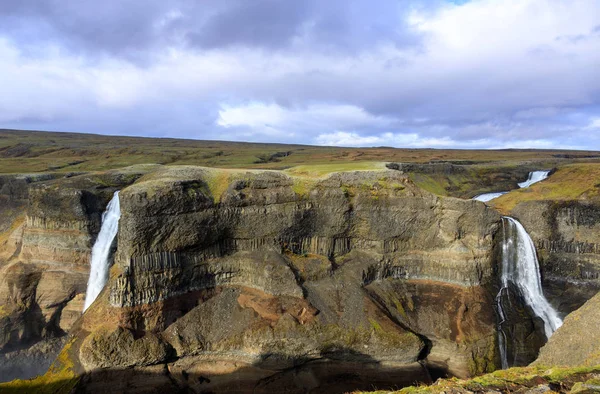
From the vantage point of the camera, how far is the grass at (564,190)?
42219mm

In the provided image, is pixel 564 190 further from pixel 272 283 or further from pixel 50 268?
pixel 50 268

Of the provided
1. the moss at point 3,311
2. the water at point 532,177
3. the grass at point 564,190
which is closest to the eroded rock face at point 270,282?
the moss at point 3,311

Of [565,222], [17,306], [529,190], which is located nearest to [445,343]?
[565,222]

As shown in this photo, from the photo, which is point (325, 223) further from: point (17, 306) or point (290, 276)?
point (17, 306)

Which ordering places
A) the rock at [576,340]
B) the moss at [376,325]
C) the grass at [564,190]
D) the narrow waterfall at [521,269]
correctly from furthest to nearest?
1. the grass at [564,190]
2. the narrow waterfall at [521,269]
3. the moss at [376,325]
4. the rock at [576,340]

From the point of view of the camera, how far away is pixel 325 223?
3344 cm

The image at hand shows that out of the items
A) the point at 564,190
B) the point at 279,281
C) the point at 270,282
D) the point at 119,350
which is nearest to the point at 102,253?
the point at 119,350

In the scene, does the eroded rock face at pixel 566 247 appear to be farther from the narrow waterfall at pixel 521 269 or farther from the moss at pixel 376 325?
the moss at pixel 376 325

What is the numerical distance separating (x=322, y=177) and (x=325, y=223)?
4505mm

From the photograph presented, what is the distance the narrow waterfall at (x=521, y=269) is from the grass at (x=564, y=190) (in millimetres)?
8833

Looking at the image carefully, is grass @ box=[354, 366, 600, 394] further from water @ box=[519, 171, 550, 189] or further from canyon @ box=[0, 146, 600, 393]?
water @ box=[519, 171, 550, 189]

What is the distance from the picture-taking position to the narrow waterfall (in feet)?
110

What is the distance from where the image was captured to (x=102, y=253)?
35094 millimetres

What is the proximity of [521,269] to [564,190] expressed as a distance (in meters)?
16.5
